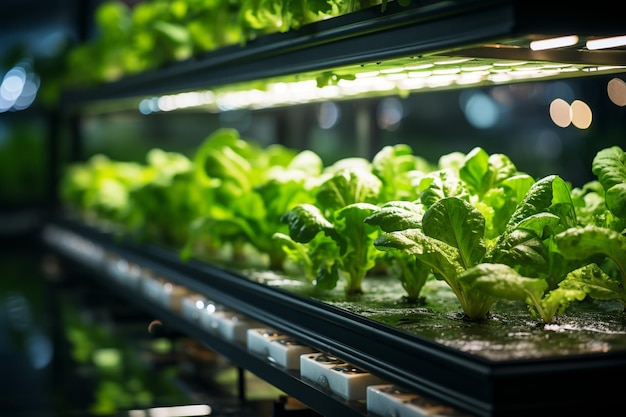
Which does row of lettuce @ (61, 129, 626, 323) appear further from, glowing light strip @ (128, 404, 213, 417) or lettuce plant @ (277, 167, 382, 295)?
glowing light strip @ (128, 404, 213, 417)

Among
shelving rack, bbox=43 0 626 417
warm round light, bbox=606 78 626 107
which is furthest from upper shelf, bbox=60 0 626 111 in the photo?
warm round light, bbox=606 78 626 107

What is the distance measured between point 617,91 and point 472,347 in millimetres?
1409

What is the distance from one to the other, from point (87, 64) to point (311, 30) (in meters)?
4.05

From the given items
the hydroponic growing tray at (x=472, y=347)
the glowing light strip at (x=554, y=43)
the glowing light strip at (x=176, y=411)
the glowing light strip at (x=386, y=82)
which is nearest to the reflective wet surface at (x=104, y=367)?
the glowing light strip at (x=176, y=411)

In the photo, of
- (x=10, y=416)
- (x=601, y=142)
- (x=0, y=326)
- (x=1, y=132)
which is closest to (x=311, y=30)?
(x=601, y=142)

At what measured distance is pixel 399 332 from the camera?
2.17 m

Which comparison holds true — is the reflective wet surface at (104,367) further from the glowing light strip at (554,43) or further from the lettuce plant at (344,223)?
the glowing light strip at (554,43)

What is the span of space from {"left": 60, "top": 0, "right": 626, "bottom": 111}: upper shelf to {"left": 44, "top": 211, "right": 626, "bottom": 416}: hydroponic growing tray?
67 cm

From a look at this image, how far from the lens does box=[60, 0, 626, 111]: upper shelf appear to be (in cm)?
195

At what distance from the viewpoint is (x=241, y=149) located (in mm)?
4102

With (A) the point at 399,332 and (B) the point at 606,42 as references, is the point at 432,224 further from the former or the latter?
(B) the point at 606,42

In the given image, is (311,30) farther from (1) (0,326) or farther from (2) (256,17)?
(1) (0,326)

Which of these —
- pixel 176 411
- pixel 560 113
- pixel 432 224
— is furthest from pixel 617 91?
pixel 176 411

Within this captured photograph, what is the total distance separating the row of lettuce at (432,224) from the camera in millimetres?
2264
